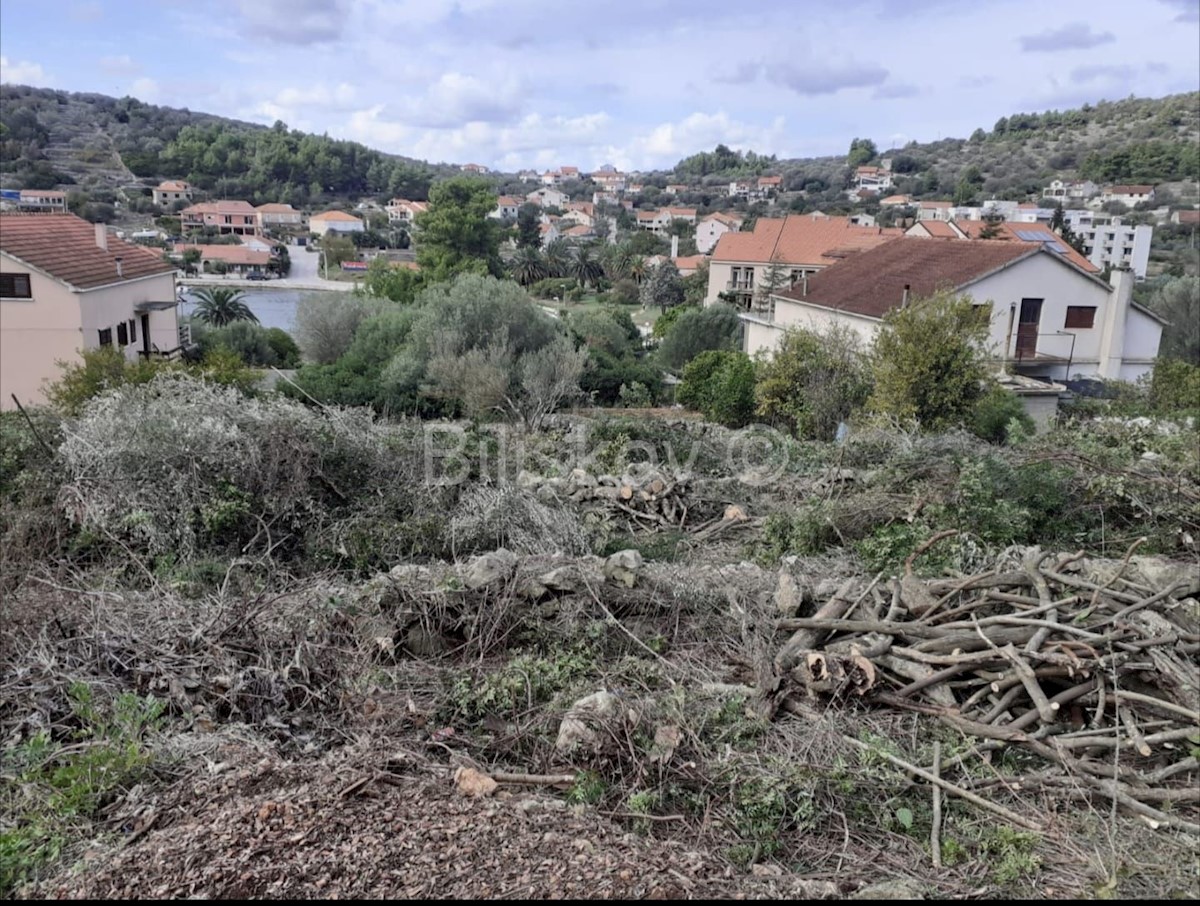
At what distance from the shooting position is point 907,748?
4422mm

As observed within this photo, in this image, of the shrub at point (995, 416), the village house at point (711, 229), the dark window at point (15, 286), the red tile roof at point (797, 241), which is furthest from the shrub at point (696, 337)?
the village house at point (711, 229)

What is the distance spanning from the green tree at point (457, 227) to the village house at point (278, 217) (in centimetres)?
5144

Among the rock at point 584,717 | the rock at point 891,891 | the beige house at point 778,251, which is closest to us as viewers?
the rock at point 891,891

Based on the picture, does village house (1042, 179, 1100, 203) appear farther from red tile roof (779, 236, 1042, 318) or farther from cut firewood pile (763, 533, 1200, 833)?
cut firewood pile (763, 533, 1200, 833)

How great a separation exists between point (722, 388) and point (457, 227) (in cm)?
3202

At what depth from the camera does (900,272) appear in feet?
71.7

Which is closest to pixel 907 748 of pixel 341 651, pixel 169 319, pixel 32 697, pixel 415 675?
pixel 415 675

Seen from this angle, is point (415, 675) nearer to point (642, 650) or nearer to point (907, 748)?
point (642, 650)

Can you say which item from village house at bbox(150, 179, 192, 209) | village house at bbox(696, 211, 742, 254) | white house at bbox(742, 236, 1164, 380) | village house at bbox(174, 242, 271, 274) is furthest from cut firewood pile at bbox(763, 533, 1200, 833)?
village house at bbox(150, 179, 192, 209)

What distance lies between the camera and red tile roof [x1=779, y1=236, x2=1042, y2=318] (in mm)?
20031

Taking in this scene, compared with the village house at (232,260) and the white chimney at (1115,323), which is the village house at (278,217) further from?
the white chimney at (1115,323)

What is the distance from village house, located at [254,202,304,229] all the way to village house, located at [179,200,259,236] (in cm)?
185

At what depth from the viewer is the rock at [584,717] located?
424 centimetres

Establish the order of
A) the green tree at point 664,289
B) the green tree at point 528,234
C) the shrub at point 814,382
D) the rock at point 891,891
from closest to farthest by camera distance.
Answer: the rock at point 891,891
the shrub at point 814,382
the green tree at point 664,289
the green tree at point 528,234
